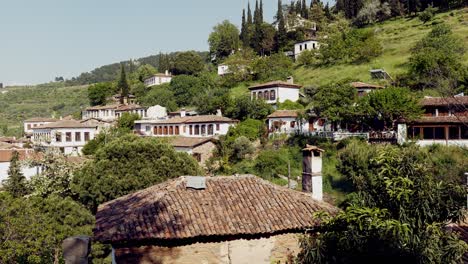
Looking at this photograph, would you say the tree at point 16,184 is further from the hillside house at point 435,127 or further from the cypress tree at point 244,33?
the cypress tree at point 244,33

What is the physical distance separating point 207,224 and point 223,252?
0.78 meters

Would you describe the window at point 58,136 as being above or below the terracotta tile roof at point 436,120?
below

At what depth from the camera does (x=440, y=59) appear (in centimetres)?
4522

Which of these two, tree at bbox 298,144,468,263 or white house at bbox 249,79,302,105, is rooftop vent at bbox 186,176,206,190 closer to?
tree at bbox 298,144,468,263

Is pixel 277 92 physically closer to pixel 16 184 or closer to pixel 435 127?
pixel 435 127

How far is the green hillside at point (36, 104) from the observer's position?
114744 mm

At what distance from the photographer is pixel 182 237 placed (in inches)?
398

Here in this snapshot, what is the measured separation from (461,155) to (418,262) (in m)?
27.6

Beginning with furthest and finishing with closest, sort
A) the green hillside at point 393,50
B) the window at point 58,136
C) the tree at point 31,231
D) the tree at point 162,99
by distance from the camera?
the tree at point 162,99 → the green hillside at point 393,50 → the window at point 58,136 → the tree at point 31,231

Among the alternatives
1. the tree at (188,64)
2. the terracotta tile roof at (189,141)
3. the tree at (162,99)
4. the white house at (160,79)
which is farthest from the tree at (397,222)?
the tree at (188,64)

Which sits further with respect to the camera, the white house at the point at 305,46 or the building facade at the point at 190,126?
the white house at the point at 305,46

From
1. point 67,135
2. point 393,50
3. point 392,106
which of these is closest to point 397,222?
point 392,106

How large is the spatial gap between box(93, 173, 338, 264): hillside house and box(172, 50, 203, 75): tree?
75.5 m

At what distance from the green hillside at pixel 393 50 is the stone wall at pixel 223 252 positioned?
46.9 m
